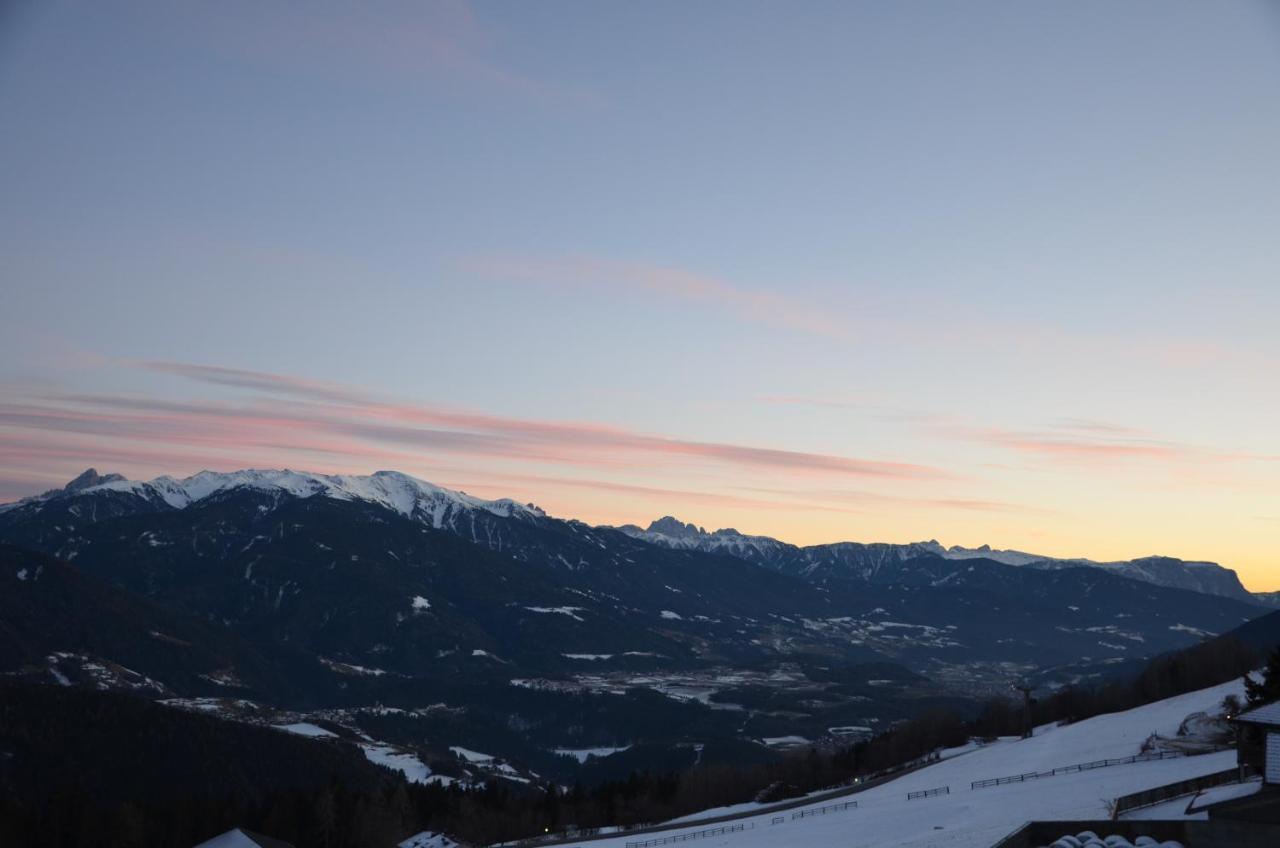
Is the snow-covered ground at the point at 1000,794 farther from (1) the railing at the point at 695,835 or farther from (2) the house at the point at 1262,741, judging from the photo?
(2) the house at the point at 1262,741

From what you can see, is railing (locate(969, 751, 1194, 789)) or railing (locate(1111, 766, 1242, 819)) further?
railing (locate(969, 751, 1194, 789))

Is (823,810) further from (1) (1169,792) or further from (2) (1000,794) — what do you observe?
(1) (1169,792)

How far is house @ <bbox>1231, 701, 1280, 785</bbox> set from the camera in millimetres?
54812

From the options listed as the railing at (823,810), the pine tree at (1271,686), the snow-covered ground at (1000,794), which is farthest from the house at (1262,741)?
→ the railing at (823,810)

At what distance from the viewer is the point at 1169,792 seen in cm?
6088

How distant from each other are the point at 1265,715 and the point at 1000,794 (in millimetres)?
27713

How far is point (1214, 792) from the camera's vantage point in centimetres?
5791

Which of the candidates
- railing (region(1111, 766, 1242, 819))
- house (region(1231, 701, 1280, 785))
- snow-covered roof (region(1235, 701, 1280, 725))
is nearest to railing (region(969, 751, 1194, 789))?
house (region(1231, 701, 1280, 785))

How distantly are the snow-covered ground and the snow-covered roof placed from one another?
5.59 meters

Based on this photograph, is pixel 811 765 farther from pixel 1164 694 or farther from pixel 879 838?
pixel 879 838

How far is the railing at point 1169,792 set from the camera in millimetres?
60391

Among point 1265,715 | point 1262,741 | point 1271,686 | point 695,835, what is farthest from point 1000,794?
point 695,835

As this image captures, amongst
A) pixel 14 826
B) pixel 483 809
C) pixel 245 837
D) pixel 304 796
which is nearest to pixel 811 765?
pixel 483 809

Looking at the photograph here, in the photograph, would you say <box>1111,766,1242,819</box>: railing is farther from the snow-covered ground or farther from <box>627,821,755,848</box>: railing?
<box>627,821,755,848</box>: railing
